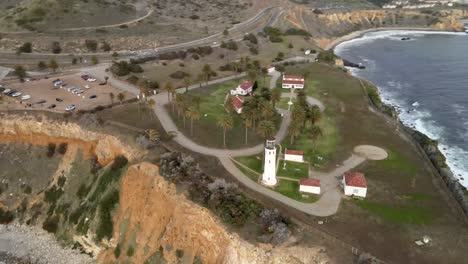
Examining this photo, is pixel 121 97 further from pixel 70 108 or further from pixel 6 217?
pixel 6 217

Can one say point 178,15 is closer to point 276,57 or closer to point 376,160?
point 276,57

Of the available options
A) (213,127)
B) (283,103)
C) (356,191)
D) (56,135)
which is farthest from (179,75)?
(356,191)

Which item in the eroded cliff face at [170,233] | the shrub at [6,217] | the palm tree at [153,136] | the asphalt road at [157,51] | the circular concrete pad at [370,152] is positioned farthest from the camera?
the asphalt road at [157,51]

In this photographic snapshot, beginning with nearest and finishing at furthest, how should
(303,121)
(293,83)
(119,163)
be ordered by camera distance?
(119,163), (303,121), (293,83)

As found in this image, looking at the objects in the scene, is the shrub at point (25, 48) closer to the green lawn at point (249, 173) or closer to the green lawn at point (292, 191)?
the green lawn at point (249, 173)

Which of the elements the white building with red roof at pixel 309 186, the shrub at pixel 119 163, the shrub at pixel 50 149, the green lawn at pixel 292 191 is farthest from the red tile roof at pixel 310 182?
the shrub at pixel 50 149
